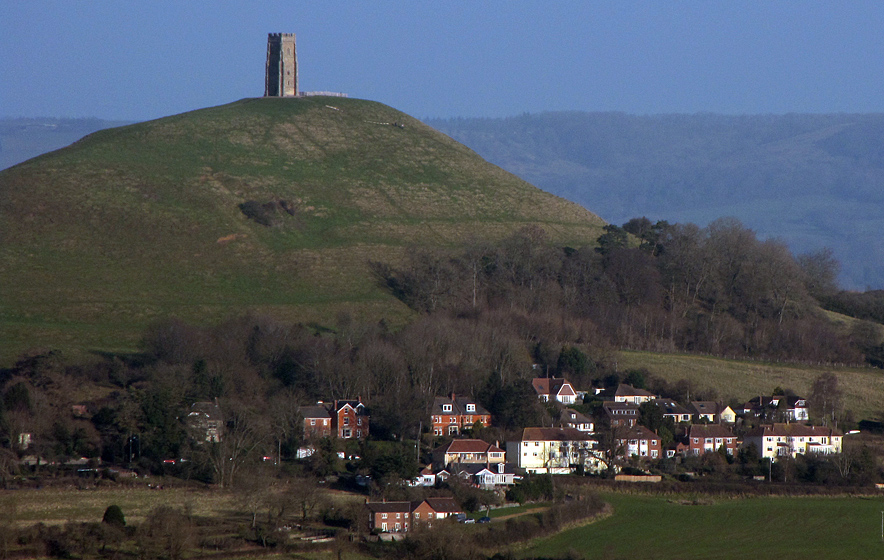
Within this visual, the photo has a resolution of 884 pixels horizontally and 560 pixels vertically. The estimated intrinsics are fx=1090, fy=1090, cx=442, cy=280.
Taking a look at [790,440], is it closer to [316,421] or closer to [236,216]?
[316,421]

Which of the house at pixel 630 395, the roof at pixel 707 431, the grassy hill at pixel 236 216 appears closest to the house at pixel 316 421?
the grassy hill at pixel 236 216

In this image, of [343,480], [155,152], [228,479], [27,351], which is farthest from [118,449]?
[155,152]

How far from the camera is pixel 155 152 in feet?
321

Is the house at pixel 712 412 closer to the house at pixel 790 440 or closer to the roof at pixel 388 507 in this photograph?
the house at pixel 790 440

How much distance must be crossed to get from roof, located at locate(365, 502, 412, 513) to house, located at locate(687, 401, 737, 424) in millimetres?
24135

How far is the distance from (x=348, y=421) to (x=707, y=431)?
59.6 ft

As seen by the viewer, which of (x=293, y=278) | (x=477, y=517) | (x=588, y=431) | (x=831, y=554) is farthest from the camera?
(x=293, y=278)

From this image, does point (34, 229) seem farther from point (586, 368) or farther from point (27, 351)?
point (586, 368)

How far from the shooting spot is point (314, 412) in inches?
2109

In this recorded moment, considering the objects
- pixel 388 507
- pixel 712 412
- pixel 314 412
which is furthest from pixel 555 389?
pixel 388 507

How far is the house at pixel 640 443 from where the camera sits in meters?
52.7

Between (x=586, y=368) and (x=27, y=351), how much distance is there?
31630 millimetres

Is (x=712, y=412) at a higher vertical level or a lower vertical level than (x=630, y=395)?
lower

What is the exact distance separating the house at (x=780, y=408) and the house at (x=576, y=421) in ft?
33.9
